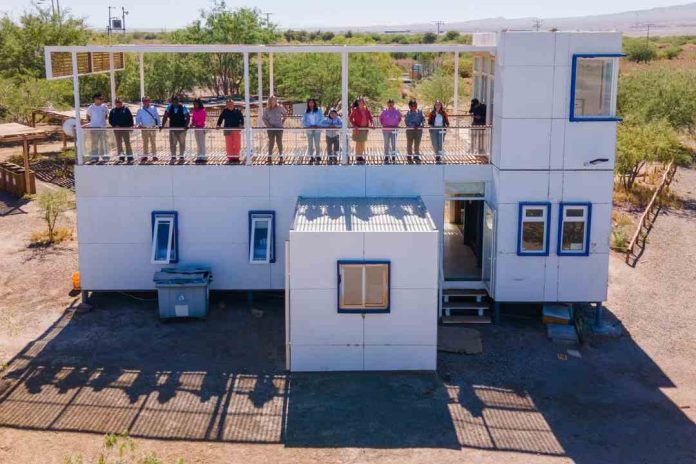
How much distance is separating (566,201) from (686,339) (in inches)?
146

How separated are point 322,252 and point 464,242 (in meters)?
6.93

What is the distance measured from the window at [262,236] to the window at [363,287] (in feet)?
10.5

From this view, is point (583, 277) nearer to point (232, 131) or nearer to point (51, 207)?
point (232, 131)

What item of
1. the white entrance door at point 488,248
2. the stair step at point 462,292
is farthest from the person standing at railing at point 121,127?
the white entrance door at point 488,248

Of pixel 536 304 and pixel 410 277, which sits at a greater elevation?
pixel 410 277

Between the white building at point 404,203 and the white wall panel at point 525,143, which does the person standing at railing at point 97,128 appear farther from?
the white wall panel at point 525,143

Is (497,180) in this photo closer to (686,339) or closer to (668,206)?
(686,339)

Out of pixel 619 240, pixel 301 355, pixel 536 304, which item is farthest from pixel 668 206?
pixel 301 355

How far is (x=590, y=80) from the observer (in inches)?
644

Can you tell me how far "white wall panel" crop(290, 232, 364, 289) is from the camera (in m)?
14.5

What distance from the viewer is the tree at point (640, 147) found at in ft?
94.4

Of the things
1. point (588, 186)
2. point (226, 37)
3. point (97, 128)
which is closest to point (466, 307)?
point (588, 186)

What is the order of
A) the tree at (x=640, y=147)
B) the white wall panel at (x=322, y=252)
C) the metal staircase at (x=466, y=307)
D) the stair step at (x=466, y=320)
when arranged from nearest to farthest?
the white wall panel at (x=322, y=252) < the stair step at (x=466, y=320) < the metal staircase at (x=466, y=307) < the tree at (x=640, y=147)

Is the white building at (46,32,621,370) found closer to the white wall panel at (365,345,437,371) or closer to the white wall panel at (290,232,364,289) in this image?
the white wall panel at (365,345,437,371)
